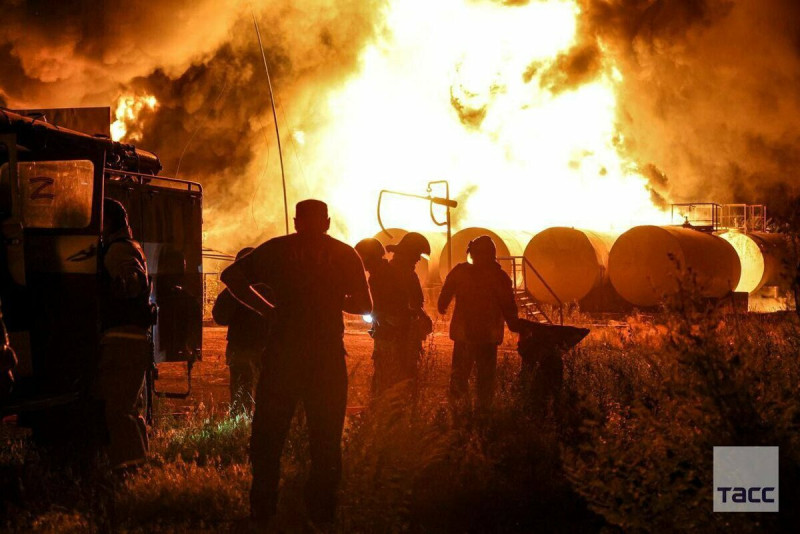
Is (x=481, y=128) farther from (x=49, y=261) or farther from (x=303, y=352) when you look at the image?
(x=303, y=352)

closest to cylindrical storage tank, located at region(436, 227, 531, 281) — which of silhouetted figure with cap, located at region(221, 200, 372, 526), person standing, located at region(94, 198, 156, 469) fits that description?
person standing, located at region(94, 198, 156, 469)

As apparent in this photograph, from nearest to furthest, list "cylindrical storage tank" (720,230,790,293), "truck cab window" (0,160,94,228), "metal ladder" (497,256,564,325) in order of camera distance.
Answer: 1. "truck cab window" (0,160,94,228)
2. "metal ladder" (497,256,564,325)
3. "cylindrical storage tank" (720,230,790,293)

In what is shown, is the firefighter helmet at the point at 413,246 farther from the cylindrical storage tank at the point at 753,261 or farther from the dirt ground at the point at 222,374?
the cylindrical storage tank at the point at 753,261

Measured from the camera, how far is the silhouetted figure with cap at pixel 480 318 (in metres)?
7.45

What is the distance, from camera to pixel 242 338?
730 cm

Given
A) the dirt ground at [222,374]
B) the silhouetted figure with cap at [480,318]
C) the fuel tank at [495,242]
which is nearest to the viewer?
the silhouetted figure with cap at [480,318]

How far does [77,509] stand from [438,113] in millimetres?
28300

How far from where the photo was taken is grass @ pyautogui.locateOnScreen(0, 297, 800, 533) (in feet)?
13.8

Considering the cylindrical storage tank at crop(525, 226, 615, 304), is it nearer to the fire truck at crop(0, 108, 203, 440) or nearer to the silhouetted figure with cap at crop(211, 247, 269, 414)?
the silhouetted figure with cap at crop(211, 247, 269, 414)

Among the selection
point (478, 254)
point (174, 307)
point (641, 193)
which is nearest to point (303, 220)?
point (478, 254)

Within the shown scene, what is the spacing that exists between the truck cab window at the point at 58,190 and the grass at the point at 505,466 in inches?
71.1

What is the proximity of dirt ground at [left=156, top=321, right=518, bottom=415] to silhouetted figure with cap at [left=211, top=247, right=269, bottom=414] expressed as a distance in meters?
0.50

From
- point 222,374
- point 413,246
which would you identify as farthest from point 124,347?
point 222,374

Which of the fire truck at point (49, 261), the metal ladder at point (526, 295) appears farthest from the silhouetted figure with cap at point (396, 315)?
the metal ladder at point (526, 295)
